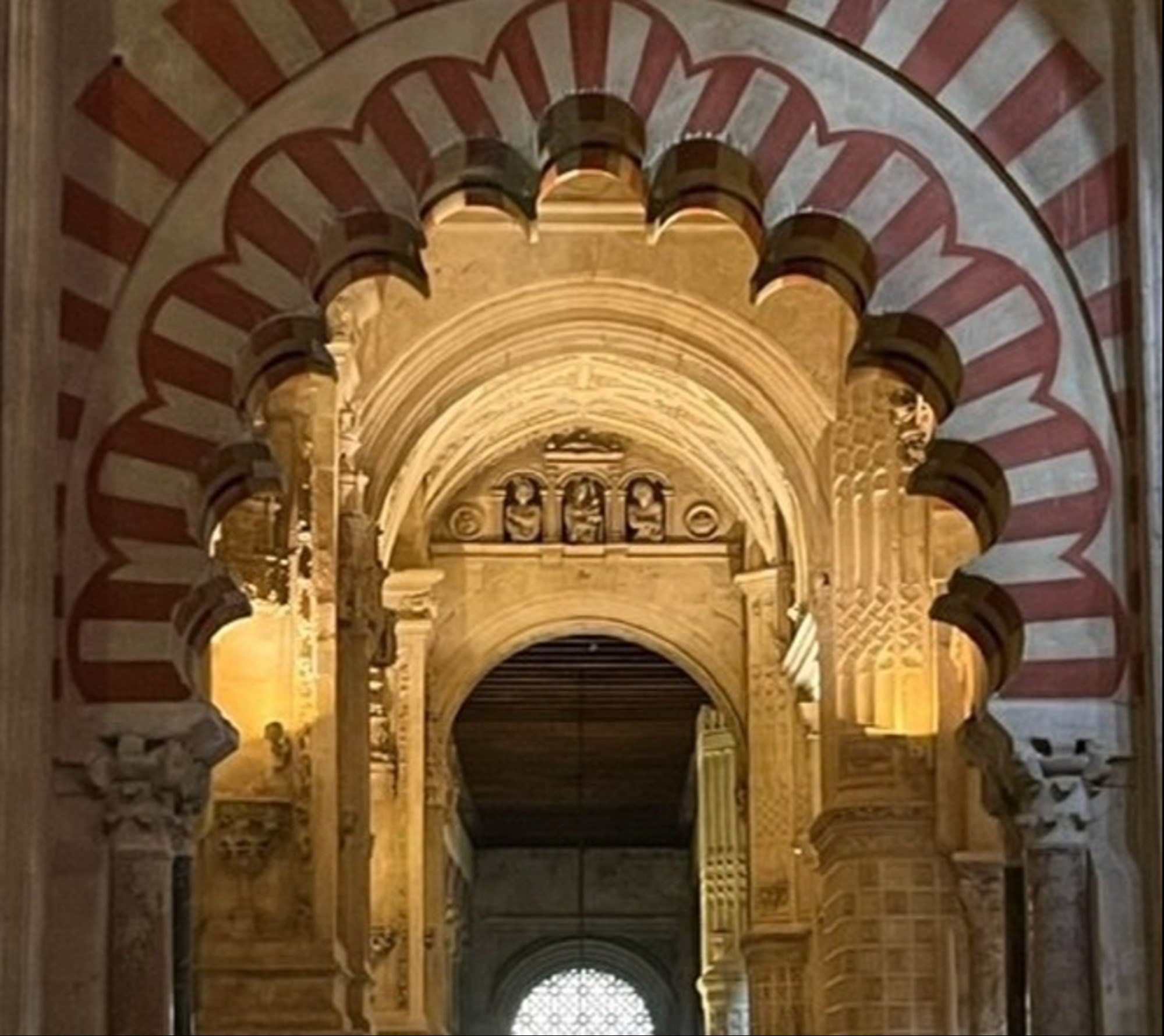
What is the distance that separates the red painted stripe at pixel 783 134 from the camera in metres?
8.59

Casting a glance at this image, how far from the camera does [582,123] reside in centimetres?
867

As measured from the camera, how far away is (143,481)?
8.31m

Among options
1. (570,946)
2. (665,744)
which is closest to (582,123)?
(665,744)

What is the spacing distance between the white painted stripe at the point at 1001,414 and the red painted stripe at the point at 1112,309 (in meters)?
0.19

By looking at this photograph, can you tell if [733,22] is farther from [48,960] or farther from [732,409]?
[732,409]

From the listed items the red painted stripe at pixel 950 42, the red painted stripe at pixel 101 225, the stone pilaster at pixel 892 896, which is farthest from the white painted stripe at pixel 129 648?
the stone pilaster at pixel 892 896

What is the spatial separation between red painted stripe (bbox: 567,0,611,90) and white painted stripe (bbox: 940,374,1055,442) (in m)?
1.19

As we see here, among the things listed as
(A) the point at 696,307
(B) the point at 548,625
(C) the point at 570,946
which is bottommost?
(C) the point at 570,946

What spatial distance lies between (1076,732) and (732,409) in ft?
29.1

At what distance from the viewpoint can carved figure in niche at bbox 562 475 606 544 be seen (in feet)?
64.8

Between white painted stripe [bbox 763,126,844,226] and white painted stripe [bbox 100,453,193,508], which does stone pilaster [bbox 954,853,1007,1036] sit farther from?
white painted stripe [bbox 100,453,193,508]

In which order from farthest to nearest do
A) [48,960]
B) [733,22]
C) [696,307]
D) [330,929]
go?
[696,307], [330,929], [733,22], [48,960]

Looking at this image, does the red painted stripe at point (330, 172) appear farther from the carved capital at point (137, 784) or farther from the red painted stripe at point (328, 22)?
the carved capital at point (137, 784)

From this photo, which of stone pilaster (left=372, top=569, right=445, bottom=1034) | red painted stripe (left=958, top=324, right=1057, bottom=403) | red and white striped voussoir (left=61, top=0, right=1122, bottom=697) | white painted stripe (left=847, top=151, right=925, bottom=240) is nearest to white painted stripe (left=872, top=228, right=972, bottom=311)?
red and white striped voussoir (left=61, top=0, right=1122, bottom=697)
